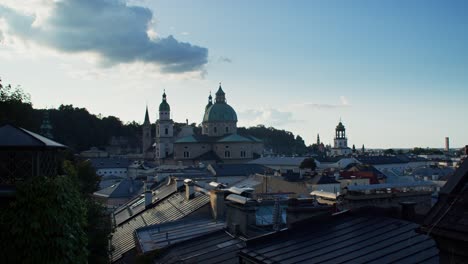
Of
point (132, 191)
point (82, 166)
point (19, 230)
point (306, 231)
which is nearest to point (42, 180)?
point (19, 230)

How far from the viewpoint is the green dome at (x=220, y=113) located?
10731 cm

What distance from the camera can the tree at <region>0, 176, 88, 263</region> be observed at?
29.2ft

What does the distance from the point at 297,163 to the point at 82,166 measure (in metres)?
66.3

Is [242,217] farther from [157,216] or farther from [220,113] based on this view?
[220,113]

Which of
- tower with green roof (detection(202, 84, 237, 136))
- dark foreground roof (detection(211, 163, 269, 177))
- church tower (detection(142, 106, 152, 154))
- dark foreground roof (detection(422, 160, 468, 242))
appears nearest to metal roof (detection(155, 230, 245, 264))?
dark foreground roof (detection(422, 160, 468, 242))

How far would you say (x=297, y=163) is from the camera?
347 ft

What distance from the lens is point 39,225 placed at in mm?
9016

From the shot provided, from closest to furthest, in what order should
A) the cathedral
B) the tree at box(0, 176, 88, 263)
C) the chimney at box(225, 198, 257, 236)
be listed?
the tree at box(0, 176, 88, 263) < the chimney at box(225, 198, 257, 236) < the cathedral

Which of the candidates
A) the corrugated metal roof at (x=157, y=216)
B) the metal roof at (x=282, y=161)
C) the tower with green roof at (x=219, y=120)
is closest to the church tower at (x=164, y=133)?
the tower with green roof at (x=219, y=120)

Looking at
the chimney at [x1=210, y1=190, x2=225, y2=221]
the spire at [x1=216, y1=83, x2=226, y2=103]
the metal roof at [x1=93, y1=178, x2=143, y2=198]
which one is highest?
the spire at [x1=216, y1=83, x2=226, y2=103]

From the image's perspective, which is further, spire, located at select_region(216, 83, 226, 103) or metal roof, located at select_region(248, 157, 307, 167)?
spire, located at select_region(216, 83, 226, 103)

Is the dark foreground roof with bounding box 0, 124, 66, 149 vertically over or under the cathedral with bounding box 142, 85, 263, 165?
under

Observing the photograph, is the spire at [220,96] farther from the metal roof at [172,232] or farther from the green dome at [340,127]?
the metal roof at [172,232]

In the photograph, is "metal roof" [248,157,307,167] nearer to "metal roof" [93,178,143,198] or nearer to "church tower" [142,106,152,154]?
"church tower" [142,106,152,154]
